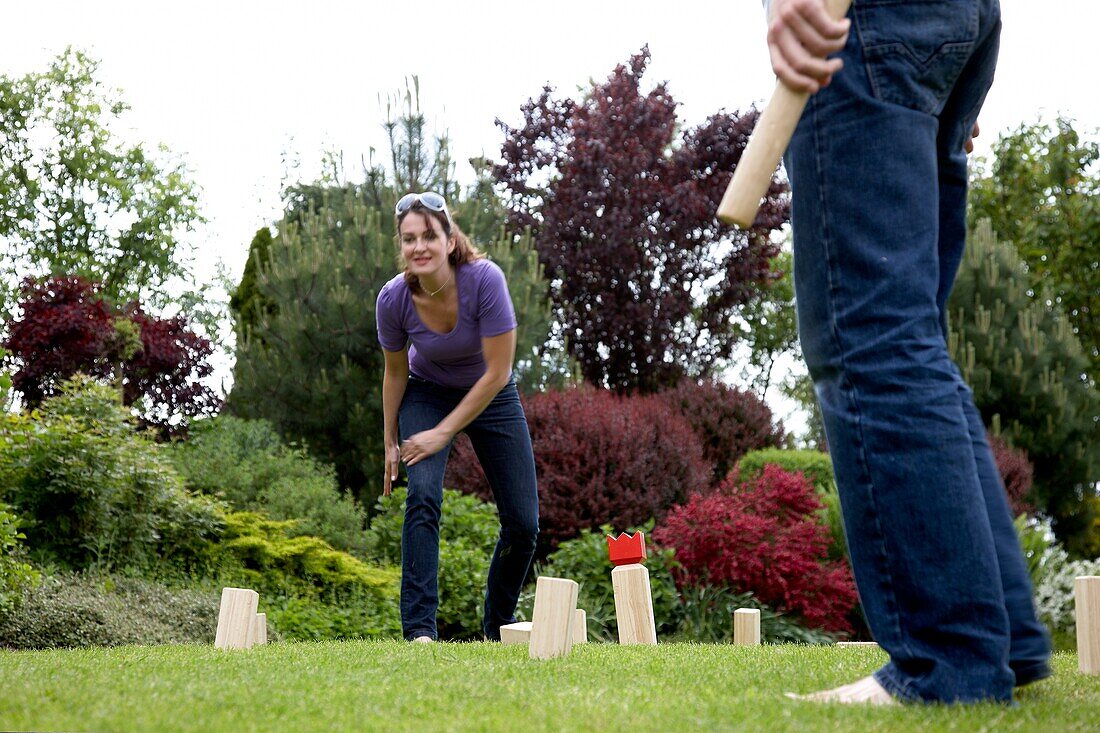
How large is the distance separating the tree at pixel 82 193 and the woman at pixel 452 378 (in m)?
20.4

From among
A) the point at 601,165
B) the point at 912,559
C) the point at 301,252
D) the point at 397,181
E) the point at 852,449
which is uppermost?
the point at 601,165

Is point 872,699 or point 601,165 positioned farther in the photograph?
point 601,165

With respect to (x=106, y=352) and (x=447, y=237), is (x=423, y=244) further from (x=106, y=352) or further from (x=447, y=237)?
(x=106, y=352)

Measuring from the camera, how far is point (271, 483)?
938 cm

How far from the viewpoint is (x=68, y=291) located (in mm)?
13281

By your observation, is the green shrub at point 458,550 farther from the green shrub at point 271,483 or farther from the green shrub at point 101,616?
the green shrub at point 101,616

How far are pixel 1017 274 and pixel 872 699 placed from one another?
47.3 feet

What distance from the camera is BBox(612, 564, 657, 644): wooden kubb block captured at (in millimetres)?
4016

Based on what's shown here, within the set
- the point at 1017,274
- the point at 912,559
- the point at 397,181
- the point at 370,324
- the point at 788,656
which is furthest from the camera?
the point at 1017,274

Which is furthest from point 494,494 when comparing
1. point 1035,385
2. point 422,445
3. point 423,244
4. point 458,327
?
point 1035,385

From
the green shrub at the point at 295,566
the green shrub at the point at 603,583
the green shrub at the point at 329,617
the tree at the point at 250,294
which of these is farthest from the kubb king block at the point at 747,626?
→ the tree at the point at 250,294

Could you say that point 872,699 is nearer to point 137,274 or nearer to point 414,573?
point 414,573

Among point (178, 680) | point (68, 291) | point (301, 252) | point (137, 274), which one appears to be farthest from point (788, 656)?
point (137, 274)

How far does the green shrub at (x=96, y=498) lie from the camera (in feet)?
23.3
